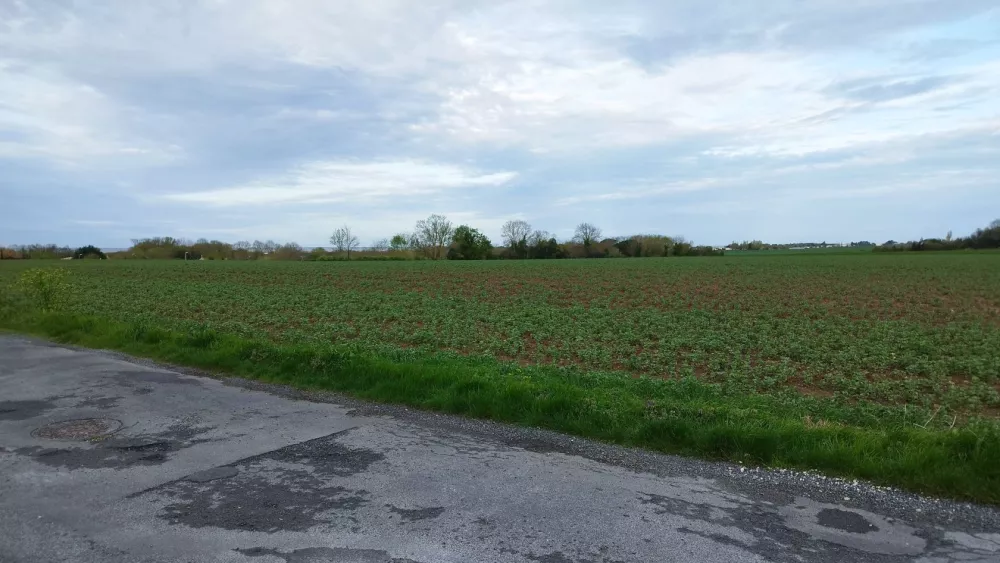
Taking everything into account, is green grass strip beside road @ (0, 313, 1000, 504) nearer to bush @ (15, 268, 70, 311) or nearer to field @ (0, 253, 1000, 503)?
field @ (0, 253, 1000, 503)

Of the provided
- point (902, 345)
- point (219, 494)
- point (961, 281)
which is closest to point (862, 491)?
point (219, 494)

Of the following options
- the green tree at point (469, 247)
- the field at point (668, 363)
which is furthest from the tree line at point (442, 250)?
the field at point (668, 363)

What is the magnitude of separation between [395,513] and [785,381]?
7.84m

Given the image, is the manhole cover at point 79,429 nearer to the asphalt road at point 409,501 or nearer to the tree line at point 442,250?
the asphalt road at point 409,501

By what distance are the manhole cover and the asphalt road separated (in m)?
0.03

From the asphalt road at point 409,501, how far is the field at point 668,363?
0.54 metres

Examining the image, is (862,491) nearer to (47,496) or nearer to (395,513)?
(395,513)

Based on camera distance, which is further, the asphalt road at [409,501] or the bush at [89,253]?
the bush at [89,253]

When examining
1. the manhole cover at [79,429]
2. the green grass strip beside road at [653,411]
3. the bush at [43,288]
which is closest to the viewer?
the green grass strip beside road at [653,411]

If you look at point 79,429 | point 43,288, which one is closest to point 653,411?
point 79,429

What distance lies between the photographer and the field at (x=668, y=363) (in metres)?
5.57

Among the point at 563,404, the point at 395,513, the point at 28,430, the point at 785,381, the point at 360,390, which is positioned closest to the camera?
the point at 395,513

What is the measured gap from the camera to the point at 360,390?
26.1 ft

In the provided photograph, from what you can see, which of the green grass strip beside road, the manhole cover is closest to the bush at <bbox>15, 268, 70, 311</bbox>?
the green grass strip beside road
